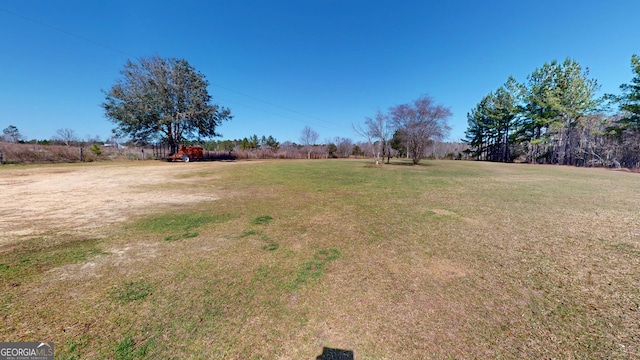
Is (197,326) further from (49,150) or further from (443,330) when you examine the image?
(49,150)

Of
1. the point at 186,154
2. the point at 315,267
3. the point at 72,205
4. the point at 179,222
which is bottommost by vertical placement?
the point at 315,267

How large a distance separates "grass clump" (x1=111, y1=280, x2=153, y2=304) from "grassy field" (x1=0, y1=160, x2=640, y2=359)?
0.06 ft

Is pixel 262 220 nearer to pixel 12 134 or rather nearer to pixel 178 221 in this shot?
pixel 178 221

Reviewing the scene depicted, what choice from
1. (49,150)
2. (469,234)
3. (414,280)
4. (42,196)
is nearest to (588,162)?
(469,234)

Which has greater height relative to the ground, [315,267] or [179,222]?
[179,222]

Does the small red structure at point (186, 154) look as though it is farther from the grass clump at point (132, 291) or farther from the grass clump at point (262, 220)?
the grass clump at point (132, 291)

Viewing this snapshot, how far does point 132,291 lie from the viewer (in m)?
2.21

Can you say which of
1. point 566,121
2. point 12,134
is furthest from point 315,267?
point 12,134

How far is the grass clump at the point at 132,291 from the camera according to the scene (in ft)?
6.87
